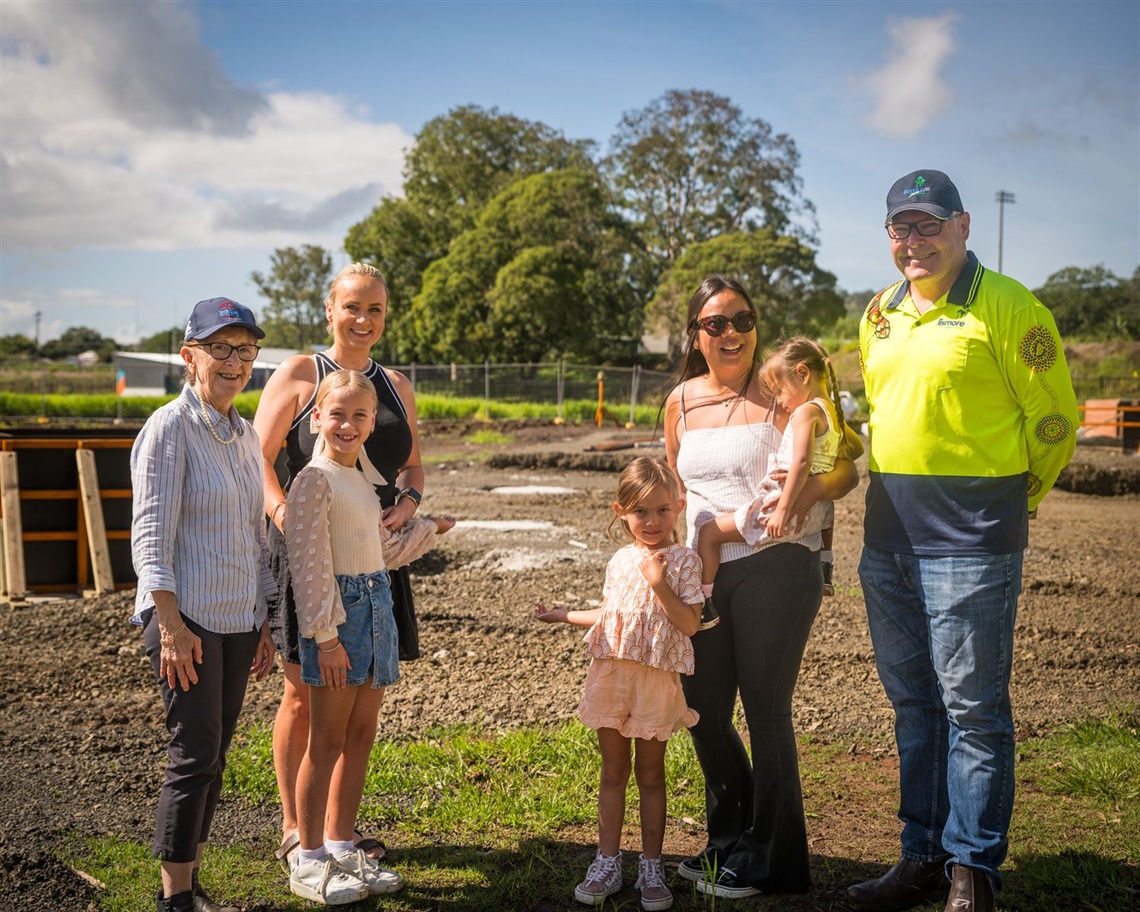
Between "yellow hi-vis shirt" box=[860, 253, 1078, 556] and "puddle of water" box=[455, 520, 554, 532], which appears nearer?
"yellow hi-vis shirt" box=[860, 253, 1078, 556]

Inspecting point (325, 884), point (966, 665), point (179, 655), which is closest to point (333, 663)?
point (179, 655)

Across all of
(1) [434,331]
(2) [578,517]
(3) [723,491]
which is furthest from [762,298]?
(3) [723,491]

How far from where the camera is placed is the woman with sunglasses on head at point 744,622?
3.11 metres

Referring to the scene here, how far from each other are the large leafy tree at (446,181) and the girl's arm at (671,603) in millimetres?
43718

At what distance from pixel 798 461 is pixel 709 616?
0.57 meters

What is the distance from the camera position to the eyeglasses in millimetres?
2996

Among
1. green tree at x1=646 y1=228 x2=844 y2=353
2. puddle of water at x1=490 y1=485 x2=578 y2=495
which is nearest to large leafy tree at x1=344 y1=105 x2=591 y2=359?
green tree at x1=646 y1=228 x2=844 y2=353

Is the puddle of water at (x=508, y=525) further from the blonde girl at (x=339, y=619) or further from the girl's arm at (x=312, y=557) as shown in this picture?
the girl's arm at (x=312, y=557)

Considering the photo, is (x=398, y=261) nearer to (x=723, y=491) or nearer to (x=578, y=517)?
(x=578, y=517)

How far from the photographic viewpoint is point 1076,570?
8.88 metres

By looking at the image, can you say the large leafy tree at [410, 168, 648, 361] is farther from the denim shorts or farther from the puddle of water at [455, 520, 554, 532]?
the denim shorts

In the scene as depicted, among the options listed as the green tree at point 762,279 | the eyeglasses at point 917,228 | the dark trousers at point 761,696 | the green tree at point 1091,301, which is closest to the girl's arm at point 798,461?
the dark trousers at point 761,696

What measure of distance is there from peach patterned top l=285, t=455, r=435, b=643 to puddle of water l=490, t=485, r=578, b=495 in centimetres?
1099

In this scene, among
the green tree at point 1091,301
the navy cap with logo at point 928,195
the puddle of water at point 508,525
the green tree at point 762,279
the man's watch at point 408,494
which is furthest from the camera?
the green tree at point 1091,301
